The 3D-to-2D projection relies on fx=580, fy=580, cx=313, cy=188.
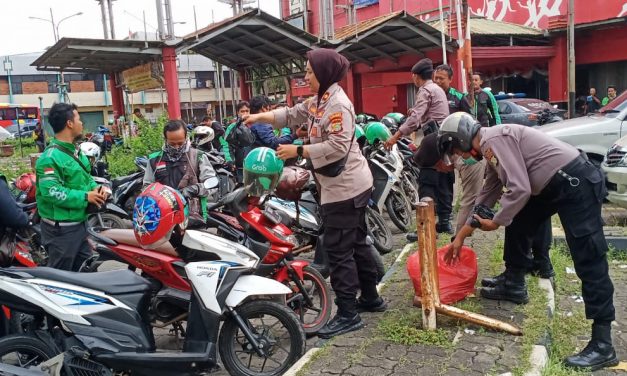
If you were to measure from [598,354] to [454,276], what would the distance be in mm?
1083

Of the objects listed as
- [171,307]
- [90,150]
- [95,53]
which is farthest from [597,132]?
[95,53]

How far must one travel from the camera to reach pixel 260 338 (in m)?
3.44

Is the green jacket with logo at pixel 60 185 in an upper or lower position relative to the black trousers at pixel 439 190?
upper

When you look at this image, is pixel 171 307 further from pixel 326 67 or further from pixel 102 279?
pixel 326 67

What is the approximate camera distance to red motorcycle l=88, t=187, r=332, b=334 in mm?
3547

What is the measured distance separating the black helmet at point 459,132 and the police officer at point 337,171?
599mm

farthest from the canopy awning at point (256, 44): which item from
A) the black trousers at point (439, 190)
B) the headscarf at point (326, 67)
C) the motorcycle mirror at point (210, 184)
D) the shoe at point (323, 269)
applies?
the headscarf at point (326, 67)

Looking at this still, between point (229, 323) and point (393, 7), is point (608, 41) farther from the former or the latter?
point (229, 323)

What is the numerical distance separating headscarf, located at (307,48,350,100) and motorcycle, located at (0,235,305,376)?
47.8 inches

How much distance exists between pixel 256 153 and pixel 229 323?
1.31 metres

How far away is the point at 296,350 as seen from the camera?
139 inches

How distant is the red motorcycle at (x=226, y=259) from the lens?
355 centimetres

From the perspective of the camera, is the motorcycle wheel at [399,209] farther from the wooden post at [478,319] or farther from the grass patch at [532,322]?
the wooden post at [478,319]

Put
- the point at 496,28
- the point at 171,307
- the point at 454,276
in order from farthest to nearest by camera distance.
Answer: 1. the point at 496,28
2. the point at 454,276
3. the point at 171,307
